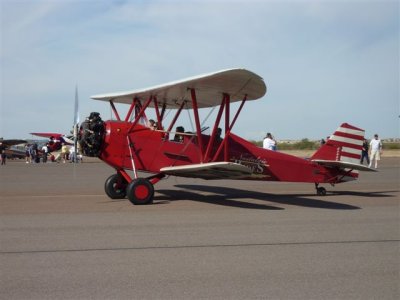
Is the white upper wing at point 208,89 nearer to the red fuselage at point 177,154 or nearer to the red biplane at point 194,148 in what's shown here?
the red biplane at point 194,148

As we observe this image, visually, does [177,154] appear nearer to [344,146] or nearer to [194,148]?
[194,148]

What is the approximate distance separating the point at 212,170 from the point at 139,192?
1.74 m

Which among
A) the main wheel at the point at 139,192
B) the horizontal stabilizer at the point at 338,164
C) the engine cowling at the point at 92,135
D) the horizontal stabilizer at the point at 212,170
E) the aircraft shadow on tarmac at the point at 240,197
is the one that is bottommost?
the aircraft shadow on tarmac at the point at 240,197

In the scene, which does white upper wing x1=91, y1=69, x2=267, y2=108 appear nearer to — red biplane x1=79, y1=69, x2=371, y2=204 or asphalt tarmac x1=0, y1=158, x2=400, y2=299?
red biplane x1=79, y1=69, x2=371, y2=204

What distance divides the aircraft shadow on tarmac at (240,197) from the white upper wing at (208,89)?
2592mm

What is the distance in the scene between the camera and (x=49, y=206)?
31.1 ft

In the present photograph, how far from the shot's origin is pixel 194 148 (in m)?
10.8

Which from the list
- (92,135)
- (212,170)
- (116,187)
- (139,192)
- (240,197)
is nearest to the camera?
(212,170)

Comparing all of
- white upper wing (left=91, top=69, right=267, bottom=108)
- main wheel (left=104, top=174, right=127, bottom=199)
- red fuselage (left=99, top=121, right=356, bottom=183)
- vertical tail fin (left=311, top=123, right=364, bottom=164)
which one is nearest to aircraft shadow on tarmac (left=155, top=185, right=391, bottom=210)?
red fuselage (left=99, top=121, right=356, bottom=183)

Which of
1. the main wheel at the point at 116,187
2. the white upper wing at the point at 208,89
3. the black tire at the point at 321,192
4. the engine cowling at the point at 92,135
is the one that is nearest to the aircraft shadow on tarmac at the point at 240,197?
the black tire at the point at 321,192

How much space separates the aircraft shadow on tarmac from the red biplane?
60cm

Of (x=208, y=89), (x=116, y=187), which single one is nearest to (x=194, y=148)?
(x=208, y=89)

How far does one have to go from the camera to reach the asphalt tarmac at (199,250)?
13.2 feet

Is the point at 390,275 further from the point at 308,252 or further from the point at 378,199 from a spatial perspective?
the point at 378,199
